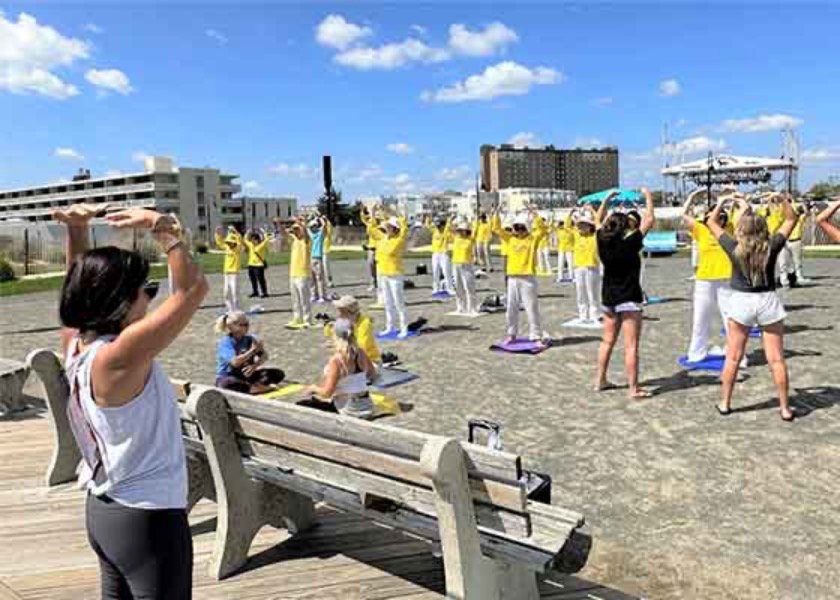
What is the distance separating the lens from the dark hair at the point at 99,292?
80.4 inches

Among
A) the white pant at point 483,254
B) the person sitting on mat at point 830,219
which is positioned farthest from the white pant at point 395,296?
the white pant at point 483,254

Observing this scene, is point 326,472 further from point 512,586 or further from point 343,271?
point 343,271

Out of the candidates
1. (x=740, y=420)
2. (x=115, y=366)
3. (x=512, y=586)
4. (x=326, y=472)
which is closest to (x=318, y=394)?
(x=326, y=472)

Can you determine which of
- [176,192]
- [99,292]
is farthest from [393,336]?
[176,192]

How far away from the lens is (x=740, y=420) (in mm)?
6387

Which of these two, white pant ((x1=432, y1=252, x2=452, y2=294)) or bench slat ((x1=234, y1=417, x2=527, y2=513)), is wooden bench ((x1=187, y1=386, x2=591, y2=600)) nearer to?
bench slat ((x1=234, y1=417, x2=527, y2=513))

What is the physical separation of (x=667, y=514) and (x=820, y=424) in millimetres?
2536

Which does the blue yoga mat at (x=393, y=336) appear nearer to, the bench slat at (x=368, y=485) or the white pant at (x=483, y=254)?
the bench slat at (x=368, y=485)

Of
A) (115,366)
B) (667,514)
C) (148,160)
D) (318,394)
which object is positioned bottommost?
(667,514)

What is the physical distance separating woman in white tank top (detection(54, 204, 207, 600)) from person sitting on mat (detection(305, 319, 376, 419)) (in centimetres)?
398

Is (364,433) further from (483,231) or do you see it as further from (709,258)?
(483,231)

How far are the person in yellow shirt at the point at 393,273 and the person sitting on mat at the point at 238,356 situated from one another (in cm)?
472

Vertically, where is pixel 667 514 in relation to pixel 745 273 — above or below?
below

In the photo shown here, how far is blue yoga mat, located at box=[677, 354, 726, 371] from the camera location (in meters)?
8.46
